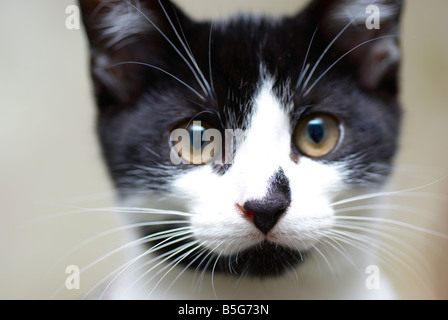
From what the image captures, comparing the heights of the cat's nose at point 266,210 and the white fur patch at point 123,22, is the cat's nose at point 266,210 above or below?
below

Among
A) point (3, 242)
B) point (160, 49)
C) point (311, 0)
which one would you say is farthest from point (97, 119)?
point (311, 0)

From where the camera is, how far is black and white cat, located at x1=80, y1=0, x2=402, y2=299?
570mm

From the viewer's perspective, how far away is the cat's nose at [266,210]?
0.51 m

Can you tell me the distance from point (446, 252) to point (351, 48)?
41 cm

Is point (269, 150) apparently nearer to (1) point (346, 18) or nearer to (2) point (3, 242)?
(1) point (346, 18)

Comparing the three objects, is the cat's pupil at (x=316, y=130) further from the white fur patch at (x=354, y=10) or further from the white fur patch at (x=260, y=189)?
the white fur patch at (x=354, y=10)

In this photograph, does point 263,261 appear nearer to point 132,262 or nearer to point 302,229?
point 302,229

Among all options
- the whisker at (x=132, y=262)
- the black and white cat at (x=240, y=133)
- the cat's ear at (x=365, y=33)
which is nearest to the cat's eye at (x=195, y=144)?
the black and white cat at (x=240, y=133)

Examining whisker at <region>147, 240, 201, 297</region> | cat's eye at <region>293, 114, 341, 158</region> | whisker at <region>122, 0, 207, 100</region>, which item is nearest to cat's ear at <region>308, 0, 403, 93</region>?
cat's eye at <region>293, 114, 341, 158</region>

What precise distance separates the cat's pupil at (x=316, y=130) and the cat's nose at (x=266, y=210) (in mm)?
130

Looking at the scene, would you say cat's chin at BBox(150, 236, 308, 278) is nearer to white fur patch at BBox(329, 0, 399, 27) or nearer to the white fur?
the white fur

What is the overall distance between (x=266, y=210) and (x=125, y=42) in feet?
1.15

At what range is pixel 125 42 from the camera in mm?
655

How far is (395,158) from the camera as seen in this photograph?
688 millimetres
